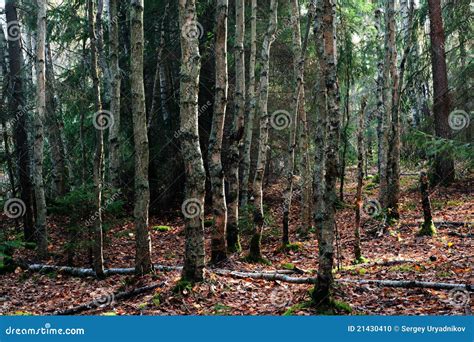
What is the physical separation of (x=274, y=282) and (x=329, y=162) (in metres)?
3.12

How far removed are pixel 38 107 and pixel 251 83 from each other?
5661 mm

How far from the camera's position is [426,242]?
36.5ft

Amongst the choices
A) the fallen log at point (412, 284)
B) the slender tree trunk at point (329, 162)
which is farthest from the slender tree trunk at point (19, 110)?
the slender tree trunk at point (329, 162)

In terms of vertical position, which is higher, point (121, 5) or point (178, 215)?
point (121, 5)

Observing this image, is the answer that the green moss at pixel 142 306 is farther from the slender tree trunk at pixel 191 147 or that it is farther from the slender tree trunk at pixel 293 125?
the slender tree trunk at pixel 293 125

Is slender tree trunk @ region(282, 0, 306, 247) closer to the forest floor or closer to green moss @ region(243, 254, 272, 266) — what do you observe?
the forest floor

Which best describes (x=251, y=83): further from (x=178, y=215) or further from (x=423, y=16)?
(x=423, y=16)

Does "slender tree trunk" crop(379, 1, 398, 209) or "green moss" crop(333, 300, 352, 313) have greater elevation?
"slender tree trunk" crop(379, 1, 398, 209)

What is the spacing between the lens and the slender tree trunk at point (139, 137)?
8.27 meters

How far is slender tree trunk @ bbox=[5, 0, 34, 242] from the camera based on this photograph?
13078mm

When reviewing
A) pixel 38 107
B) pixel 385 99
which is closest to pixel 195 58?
pixel 38 107

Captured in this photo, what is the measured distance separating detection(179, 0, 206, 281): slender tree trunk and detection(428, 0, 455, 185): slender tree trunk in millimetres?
11489

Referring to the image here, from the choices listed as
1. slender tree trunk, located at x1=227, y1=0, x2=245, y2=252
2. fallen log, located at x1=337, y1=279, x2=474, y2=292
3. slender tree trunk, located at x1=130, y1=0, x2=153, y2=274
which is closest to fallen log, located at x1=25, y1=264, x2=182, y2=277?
slender tree trunk, located at x1=130, y1=0, x2=153, y2=274

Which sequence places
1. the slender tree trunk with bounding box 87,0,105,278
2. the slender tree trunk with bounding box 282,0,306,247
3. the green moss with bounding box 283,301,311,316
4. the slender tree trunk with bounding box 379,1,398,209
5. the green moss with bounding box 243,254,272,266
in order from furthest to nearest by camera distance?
the slender tree trunk with bounding box 379,1,398,209
the slender tree trunk with bounding box 282,0,306,247
the green moss with bounding box 243,254,272,266
the slender tree trunk with bounding box 87,0,105,278
the green moss with bounding box 283,301,311,316
